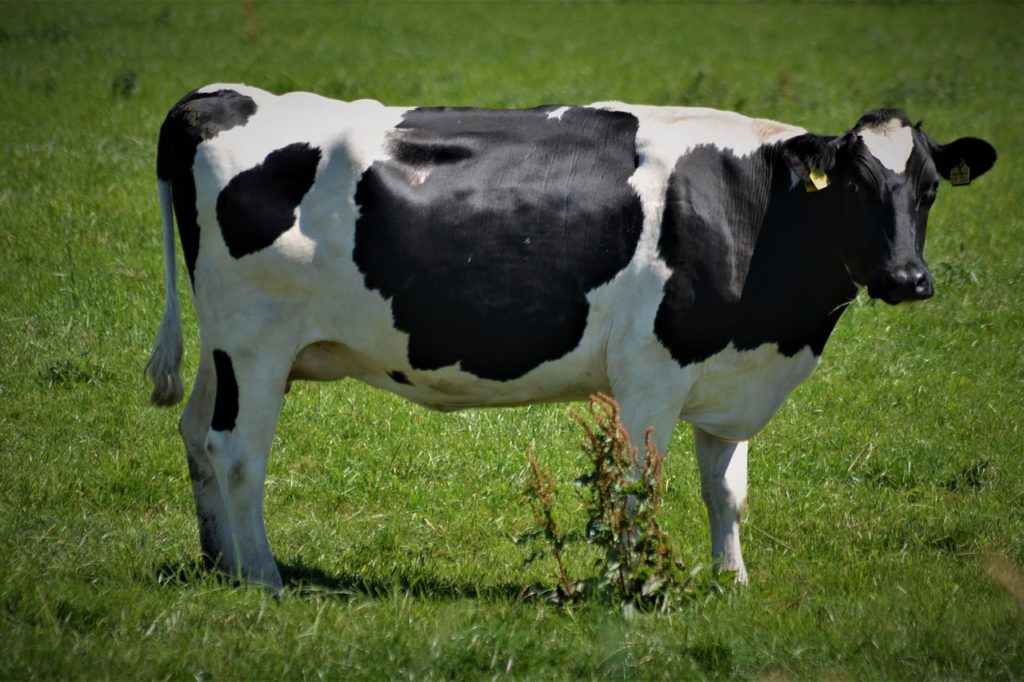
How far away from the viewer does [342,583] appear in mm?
7148

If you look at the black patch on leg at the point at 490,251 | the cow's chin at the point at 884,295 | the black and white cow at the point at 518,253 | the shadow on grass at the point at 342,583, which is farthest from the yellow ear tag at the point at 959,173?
the shadow on grass at the point at 342,583

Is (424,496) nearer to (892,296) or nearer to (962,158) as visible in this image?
(892,296)

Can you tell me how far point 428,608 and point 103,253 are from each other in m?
6.67

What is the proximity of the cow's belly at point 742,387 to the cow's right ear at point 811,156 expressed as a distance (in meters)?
0.94

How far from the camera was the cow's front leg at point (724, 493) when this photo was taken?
7.36 meters

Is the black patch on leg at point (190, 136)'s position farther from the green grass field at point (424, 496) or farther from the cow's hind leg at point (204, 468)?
the green grass field at point (424, 496)

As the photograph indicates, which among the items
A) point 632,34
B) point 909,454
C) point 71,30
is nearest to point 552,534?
point 909,454

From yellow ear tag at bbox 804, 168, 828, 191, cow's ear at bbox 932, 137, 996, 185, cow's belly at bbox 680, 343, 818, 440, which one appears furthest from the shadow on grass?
cow's ear at bbox 932, 137, 996, 185

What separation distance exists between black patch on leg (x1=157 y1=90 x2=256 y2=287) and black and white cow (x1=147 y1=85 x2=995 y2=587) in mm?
14

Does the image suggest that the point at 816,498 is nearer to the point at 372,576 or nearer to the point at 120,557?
the point at 372,576

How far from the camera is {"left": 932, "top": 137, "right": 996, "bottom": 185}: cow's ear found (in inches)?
287

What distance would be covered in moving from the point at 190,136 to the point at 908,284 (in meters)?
3.88

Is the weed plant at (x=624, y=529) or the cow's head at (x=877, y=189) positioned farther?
the cow's head at (x=877, y=189)

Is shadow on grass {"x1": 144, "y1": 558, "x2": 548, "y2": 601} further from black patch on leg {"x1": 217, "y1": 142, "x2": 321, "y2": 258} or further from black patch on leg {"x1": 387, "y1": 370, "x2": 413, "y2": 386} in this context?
black patch on leg {"x1": 217, "y1": 142, "x2": 321, "y2": 258}
